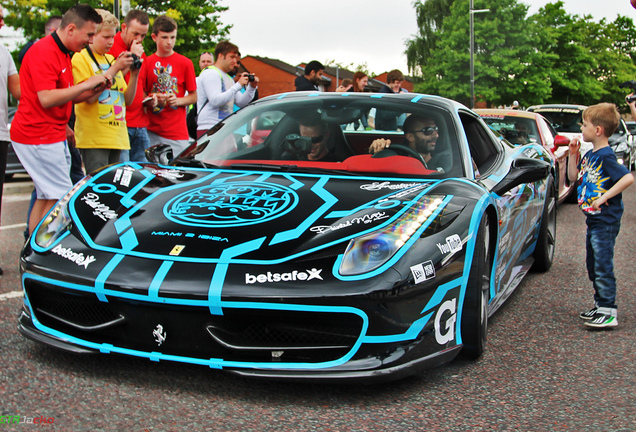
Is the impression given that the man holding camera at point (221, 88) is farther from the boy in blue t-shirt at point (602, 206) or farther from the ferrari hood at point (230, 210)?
the boy in blue t-shirt at point (602, 206)

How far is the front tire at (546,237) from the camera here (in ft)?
16.4

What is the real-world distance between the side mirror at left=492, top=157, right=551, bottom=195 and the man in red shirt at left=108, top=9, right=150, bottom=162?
3.36 meters

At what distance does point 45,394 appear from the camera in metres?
2.60

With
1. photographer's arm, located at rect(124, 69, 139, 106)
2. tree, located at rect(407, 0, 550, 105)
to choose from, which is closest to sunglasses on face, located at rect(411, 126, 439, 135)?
photographer's arm, located at rect(124, 69, 139, 106)

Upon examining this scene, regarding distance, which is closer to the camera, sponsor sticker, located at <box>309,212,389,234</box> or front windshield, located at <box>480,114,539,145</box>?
sponsor sticker, located at <box>309,212,389,234</box>

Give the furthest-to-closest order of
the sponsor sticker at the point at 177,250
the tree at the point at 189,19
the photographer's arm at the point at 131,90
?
the tree at the point at 189,19, the photographer's arm at the point at 131,90, the sponsor sticker at the point at 177,250

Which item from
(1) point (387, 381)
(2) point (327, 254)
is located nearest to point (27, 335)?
(2) point (327, 254)

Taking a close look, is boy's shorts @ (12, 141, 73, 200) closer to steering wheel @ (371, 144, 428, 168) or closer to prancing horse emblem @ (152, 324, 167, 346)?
steering wheel @ (371, 144, 428, 168)

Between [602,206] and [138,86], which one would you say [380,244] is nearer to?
[602,206]

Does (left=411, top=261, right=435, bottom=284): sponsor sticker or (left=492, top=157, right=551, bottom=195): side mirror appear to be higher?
(left=492, top=157, right=551, bottom=195): side mirror

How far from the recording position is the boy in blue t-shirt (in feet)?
12.6

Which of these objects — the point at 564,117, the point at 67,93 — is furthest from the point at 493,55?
the point at 67,93

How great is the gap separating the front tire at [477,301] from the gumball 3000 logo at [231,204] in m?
0.82

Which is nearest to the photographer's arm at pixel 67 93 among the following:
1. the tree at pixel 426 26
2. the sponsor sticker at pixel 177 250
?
the sponsor sticker at pixel 177 250
